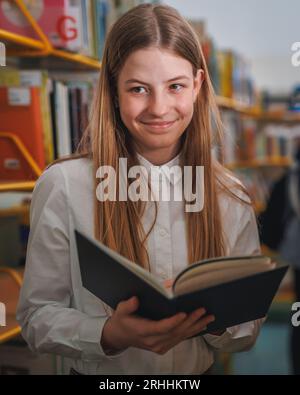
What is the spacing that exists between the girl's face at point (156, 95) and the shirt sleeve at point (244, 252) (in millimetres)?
263

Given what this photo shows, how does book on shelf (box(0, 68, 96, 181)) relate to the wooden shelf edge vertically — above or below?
above

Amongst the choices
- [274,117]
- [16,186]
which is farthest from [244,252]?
[274,117]

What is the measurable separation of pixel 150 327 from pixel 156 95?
471 mm

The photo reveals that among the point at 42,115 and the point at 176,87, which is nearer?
the point at 176,87

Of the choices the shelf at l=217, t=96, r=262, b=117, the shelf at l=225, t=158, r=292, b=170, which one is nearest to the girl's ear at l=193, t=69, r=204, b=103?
the shelf at l=217, t=96, r=262, b=117

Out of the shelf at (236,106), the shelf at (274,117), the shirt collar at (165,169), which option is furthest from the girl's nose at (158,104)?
the shelf at (274,117)

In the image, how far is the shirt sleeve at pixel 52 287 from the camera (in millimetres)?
1001

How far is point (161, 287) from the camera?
0.79m

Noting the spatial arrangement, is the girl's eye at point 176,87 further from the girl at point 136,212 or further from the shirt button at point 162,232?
the shirt button at point 162,232

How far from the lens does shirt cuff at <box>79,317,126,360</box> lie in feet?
3.23

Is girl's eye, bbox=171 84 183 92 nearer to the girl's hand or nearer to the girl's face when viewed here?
the girl's face

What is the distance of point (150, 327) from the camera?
88 cm

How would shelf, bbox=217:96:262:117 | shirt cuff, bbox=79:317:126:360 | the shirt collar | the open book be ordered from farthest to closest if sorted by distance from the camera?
shelf, bbox=217:96:262:117 → the shirt collar → shirt cuff, bbox=79:317:126:360 → the open book

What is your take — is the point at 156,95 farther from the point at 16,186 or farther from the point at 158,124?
the point at 16,186
